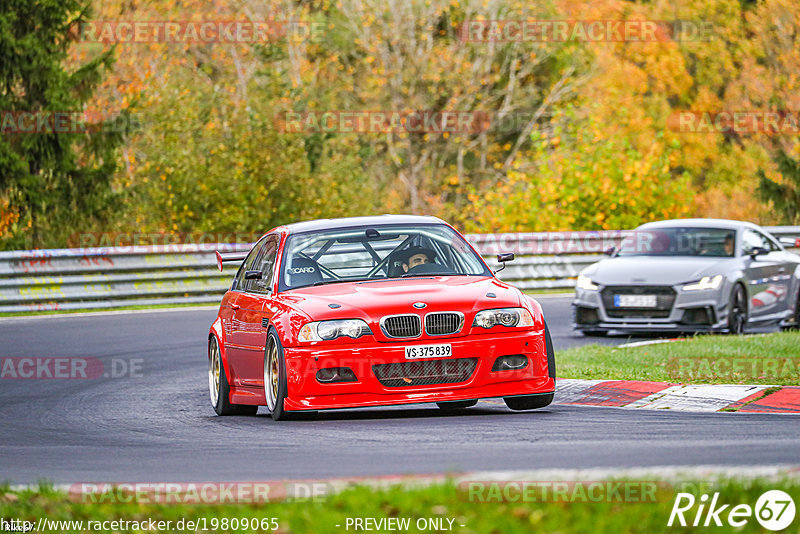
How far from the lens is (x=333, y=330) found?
10594mm

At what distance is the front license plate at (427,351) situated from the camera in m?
10.5

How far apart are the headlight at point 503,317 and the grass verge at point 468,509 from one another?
4.00 meters

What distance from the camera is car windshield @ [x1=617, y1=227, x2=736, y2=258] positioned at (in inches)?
750

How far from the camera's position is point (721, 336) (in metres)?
17.2

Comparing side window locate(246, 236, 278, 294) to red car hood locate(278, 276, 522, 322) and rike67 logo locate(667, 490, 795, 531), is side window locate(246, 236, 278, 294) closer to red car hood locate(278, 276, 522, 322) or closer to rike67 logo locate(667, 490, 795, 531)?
red car hood locate(278, 276, 522, 322)

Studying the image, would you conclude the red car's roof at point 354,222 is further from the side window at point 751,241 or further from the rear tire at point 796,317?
the rear tire at point 796,317

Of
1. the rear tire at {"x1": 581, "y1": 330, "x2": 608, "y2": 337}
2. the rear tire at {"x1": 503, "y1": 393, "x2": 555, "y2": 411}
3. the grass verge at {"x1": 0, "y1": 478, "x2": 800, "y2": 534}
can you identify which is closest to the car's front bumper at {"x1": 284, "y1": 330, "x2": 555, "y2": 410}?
the rear tire at {"x1": 503, "y1": 393, "x2": 555, "y2": 411}

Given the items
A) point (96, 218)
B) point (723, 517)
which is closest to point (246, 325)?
point (723, 517)

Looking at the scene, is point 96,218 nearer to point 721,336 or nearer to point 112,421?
point 721,336

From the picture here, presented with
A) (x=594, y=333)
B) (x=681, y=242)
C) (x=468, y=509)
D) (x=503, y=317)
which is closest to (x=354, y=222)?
(x=503, y=317)

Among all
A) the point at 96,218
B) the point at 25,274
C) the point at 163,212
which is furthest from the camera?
the point at 163,212

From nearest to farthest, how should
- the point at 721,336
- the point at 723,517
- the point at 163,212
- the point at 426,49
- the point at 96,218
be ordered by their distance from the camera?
the point at 723,517 < the point at 721,336 < the point at 96,218 < the point at 163,212 < the point at 426,49

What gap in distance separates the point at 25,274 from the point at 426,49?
25670mm

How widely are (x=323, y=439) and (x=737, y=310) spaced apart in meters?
9.84
